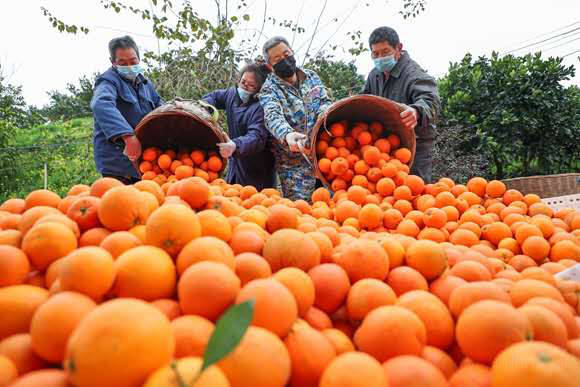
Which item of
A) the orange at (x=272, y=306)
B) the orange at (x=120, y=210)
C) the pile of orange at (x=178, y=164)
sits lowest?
the orange at (x=272, y=306)

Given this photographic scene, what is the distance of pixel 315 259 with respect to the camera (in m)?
1.16

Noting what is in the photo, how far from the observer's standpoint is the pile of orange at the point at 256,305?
2.21 ft

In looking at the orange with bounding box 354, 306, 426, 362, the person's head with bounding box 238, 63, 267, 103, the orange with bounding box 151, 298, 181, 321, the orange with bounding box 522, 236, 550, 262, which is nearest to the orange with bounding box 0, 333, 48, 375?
the orange with bounding box 151, 298, 181, 321

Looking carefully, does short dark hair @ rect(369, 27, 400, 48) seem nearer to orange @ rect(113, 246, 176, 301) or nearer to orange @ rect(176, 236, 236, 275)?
orange @ rect(176, 236, 236, 275)

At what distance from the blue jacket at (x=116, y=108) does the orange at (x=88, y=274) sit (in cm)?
261

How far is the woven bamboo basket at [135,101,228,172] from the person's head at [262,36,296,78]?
0.72 metres

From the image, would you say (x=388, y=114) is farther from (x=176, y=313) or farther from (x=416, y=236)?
(x=176, y=313)

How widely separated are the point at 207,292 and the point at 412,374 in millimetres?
447

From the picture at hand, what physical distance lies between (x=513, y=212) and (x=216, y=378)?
220 centimetres

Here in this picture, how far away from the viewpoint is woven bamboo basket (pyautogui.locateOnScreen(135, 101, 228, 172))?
116 inches

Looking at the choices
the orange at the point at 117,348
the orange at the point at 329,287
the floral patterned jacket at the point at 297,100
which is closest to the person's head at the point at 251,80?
the floral patterned jacket at the point at 297,100

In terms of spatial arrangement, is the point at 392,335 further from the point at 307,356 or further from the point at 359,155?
the point at 359,155

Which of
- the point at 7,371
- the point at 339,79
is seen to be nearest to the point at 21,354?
the point at 7,371

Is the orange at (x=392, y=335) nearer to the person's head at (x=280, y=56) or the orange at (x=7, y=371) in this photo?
the orange at (x=7, y=371)
